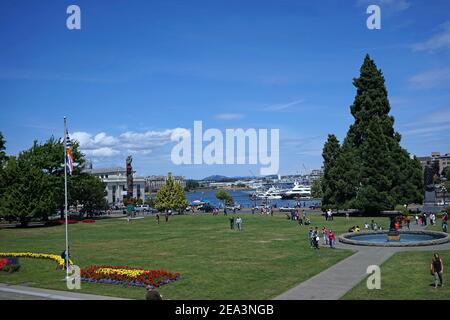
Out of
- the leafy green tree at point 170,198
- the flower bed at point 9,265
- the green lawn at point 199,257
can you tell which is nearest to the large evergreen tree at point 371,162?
the green lawn at point 199,257

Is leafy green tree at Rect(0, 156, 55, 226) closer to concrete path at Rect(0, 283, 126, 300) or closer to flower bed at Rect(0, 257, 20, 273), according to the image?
flower bed at Rect(0, 257, 20, 273)

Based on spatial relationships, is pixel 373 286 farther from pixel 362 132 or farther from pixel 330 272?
pixel 362 132

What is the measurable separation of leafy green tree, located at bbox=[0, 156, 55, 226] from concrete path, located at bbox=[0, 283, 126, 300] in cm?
4484

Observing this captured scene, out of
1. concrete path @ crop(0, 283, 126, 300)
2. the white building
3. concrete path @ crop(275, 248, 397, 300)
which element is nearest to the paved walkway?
concrete path @ crop(275, 248, 397, 300)

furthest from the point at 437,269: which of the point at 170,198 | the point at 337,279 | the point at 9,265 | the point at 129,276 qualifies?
the point at 170,198

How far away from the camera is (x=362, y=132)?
70.4 metres

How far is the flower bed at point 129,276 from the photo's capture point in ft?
77.4

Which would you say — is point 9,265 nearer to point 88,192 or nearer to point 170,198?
point 88,192

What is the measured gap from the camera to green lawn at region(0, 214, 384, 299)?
903 inches

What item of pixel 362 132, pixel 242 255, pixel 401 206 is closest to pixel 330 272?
pixel 242 255

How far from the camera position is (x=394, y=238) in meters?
37.9

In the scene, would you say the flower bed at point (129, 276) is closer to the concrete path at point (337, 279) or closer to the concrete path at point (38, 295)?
the concrete path at point (38, 295)

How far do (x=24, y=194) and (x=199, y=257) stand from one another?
42.3 metres
